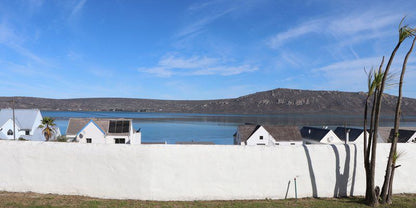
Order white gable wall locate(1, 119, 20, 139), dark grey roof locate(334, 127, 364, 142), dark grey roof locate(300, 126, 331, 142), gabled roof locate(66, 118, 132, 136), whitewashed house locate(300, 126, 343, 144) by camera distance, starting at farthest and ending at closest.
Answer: white gable wall locate(1, 119, 20, 139) → dark grey roof locate(300, 126, 331, 142) → whitewashed house locate(300, 126, 343, 144) → dark grey roof locate(334, 127, 364, 142) → gabled roof locate(66, 118, 132, 136)

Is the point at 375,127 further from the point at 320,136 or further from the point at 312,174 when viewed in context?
the point at 320,136

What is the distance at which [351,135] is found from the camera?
46.8m

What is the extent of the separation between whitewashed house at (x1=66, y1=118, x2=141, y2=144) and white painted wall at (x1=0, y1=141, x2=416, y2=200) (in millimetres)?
30352

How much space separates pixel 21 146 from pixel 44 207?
3.17 metres

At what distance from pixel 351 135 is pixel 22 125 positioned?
5693 cm

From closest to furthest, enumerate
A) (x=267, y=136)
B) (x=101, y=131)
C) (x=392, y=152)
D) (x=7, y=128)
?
(x=392, y=152) < (x=101, y=131) < (x=267, y=136) < (x=7, y=128)

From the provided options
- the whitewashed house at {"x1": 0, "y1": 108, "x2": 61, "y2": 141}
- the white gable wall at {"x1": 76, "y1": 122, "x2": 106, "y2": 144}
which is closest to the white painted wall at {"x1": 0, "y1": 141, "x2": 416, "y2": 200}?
the white gable wall at {"x1": 76, "y1": 122, "x2": 106, "y2": 144}

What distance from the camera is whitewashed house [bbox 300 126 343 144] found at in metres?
45.2

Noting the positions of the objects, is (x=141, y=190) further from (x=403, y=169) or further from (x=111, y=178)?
(x=403, y=169)

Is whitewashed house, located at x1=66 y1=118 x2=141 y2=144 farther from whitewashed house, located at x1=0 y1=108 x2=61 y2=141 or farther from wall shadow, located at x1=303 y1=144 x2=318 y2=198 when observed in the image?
wall shadow, located at x1=303 y1=144 x2=318 y2=198

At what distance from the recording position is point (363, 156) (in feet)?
38.3

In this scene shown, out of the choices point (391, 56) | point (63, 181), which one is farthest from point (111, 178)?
point (391, 56)

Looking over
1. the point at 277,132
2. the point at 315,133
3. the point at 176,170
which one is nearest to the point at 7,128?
the point at 277,132

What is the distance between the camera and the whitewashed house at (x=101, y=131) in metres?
41.2
